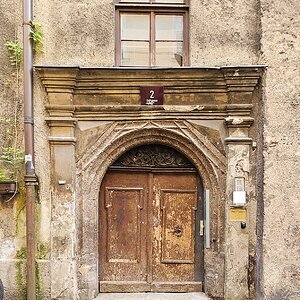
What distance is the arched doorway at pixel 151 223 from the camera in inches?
227

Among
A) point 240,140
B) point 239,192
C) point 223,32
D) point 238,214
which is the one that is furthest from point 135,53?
point 238,214

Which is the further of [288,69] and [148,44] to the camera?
[148,44]

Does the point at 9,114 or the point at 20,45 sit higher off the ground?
the point at 20,45

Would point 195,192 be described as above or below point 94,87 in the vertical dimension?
below

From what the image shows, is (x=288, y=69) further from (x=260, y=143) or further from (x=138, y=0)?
(x=138, y=0)

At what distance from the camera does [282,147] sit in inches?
204

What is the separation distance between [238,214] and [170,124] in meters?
1.55

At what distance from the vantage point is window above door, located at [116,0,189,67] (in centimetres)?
563

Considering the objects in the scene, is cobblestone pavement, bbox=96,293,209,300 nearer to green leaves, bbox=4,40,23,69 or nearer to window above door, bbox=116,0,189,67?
window above door, bbox=116,0,189,67

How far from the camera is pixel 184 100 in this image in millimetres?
5457

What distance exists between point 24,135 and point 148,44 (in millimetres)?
2159

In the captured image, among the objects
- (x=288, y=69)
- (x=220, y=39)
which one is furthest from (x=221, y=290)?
(x=220, y=39)

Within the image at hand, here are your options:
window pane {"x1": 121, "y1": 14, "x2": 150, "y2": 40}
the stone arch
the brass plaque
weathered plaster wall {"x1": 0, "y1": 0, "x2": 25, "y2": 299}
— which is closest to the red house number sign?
the stone arch

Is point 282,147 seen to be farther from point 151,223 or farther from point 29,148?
point 29,148
